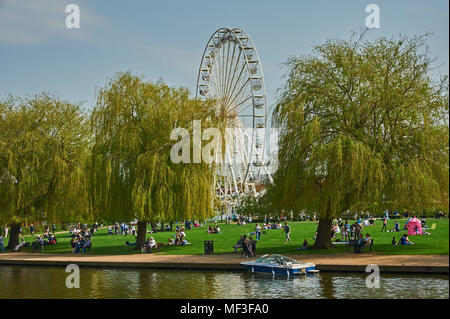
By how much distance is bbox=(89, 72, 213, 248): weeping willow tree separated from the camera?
4050 cm

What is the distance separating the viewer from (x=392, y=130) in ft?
111

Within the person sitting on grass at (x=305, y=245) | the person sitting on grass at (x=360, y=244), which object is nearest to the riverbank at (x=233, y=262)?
the person sitting on grass at (x=360, y=244)

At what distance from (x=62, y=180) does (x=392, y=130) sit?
25.0m

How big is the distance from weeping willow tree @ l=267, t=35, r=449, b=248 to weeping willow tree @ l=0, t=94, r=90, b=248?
1733cm

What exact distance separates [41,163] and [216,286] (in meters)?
26.1

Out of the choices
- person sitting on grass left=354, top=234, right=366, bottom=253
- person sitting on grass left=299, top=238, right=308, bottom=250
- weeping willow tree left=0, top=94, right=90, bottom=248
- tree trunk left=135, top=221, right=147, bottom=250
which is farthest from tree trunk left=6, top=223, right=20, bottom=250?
person sitting on grass left=354, top=234, right=366, bottom=253

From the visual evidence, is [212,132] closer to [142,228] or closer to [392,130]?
[142,228]

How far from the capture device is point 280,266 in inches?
1128

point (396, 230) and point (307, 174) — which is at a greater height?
point (307, 174)

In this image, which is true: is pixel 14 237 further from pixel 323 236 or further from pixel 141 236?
pixel 323 236

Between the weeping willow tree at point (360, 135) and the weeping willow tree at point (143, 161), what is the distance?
6.63 m

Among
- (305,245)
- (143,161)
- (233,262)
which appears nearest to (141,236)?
(143,161)
